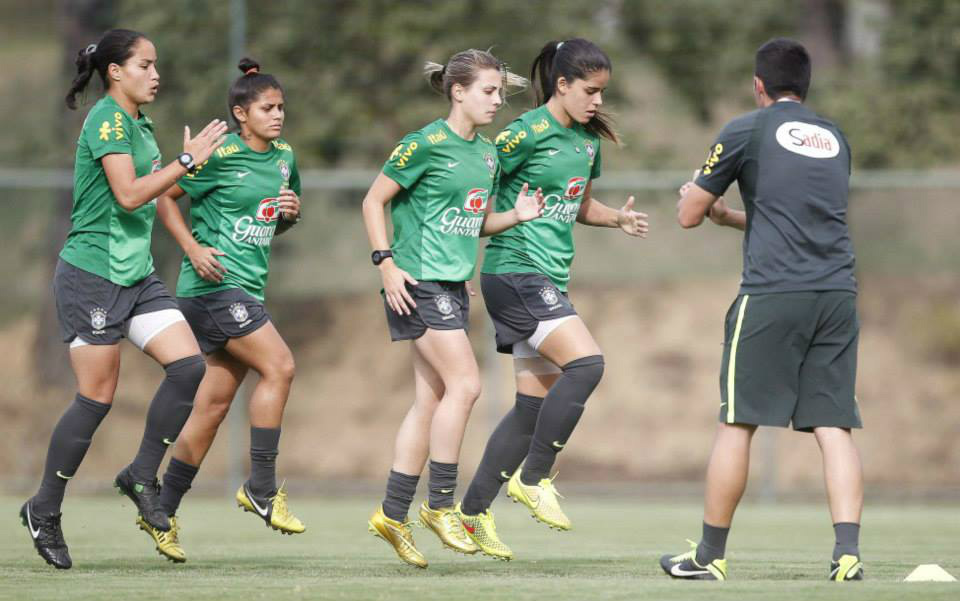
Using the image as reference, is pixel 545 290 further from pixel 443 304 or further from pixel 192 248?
pixel 192 248

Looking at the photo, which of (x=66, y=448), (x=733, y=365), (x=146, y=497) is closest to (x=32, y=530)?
(x=66, y=448)

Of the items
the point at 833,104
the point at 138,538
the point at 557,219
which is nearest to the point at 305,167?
the point at 833,104

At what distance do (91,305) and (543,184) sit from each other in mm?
2140

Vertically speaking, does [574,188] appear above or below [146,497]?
above

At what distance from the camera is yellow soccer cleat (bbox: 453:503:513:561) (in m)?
6.42

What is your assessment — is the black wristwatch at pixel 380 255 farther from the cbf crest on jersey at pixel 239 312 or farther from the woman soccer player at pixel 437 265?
the cbf crest on jersey at pixel 239 312

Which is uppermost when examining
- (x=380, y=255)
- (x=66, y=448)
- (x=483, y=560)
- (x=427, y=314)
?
(x=380, y=255)

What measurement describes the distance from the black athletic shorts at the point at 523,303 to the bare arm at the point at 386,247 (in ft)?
1.91

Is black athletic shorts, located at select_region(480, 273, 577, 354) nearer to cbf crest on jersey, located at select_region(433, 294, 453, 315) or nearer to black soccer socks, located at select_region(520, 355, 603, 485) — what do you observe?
black soccer socks, located at select_region(520, 355, 603, 485)

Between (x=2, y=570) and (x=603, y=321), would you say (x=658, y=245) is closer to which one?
(x=603, y=321)

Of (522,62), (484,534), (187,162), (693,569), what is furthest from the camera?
(522,62)

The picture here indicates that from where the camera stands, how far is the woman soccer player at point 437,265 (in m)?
6.23

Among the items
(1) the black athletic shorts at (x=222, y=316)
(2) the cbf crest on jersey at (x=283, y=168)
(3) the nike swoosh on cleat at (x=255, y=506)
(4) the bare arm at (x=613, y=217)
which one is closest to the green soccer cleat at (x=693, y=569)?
(4) the bare arm at (x=613, y=217)

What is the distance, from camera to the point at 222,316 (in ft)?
21.7
